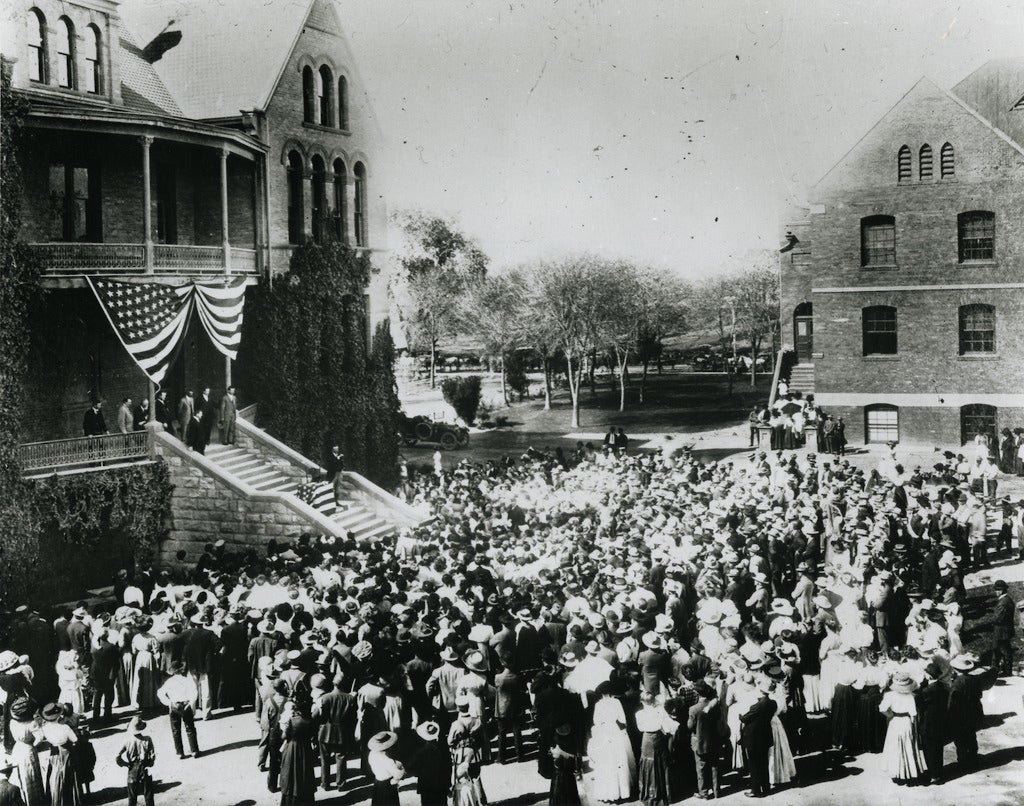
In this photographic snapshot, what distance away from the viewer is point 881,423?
93.3ft

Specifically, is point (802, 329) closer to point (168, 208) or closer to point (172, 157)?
point (168, 208)

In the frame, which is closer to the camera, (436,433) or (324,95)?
(324,95)

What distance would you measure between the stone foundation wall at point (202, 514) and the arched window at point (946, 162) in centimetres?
1947

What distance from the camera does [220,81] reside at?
23.0m

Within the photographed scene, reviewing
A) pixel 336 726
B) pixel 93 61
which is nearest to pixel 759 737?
pixel 336 726

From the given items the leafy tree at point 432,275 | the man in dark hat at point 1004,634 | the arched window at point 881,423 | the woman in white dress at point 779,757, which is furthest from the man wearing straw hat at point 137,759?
the arched window at point 881,423

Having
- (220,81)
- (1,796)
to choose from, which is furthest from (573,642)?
(220,81)

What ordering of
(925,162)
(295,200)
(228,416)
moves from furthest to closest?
(925,162)
(295,200)
(228,416)

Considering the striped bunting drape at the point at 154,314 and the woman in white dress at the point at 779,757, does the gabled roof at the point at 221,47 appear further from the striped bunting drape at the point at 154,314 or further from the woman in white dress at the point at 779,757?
the woman in white dress at the point at 779,757

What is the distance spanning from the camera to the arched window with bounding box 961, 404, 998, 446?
26500 mm

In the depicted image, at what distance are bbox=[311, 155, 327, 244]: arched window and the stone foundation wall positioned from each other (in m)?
6.77

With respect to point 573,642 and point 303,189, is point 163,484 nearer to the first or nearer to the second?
point 303,189

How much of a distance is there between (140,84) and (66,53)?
2.58m

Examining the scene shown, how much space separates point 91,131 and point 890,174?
20.8 m
